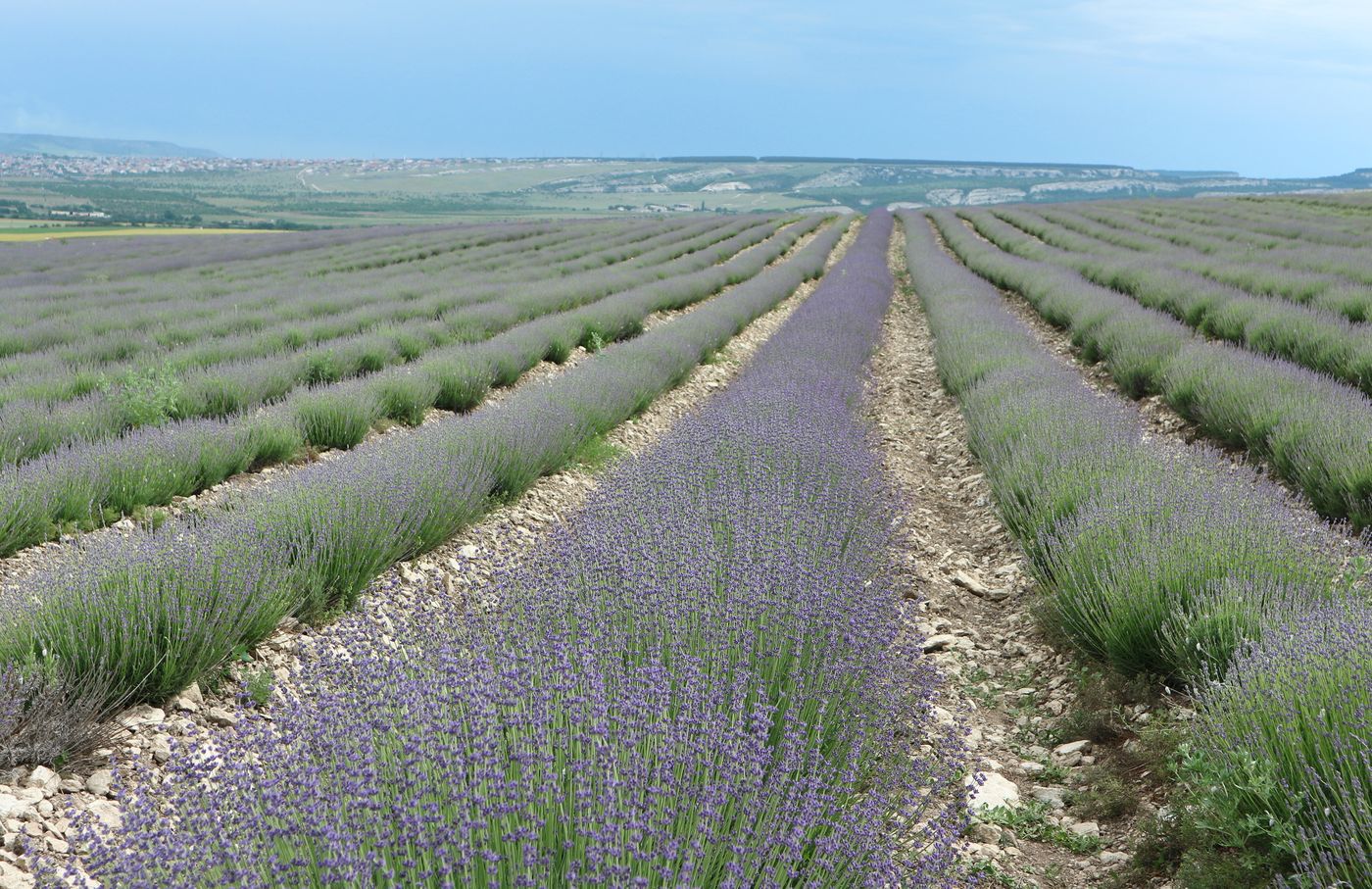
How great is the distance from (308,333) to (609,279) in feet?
20.3

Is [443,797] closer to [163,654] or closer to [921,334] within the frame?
[163,654]

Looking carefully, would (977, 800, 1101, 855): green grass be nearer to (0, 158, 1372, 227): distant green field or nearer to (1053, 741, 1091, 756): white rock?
(1053, 741, 1091, 756): white rock

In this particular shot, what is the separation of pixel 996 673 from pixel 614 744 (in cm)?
227

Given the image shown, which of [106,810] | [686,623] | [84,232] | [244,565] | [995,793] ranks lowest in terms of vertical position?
[84,232]

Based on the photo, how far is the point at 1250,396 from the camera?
6.15 meters

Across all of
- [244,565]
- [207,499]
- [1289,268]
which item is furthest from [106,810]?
[1289,268]

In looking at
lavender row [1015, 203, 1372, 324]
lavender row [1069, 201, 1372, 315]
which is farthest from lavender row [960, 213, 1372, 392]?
lavender row [1069, 201, 1372, 315]

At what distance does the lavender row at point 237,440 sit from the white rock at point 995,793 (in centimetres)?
409

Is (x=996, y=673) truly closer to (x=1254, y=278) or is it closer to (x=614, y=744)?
(x=614, y=744)

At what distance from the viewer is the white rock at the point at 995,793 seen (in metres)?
2.84

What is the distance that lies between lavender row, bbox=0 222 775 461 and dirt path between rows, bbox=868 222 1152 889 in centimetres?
470

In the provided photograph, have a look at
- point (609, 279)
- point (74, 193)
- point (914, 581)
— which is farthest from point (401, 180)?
point (914, 581)

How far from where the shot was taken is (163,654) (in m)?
3.13

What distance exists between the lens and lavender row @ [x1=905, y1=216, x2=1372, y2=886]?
2.15 metres
